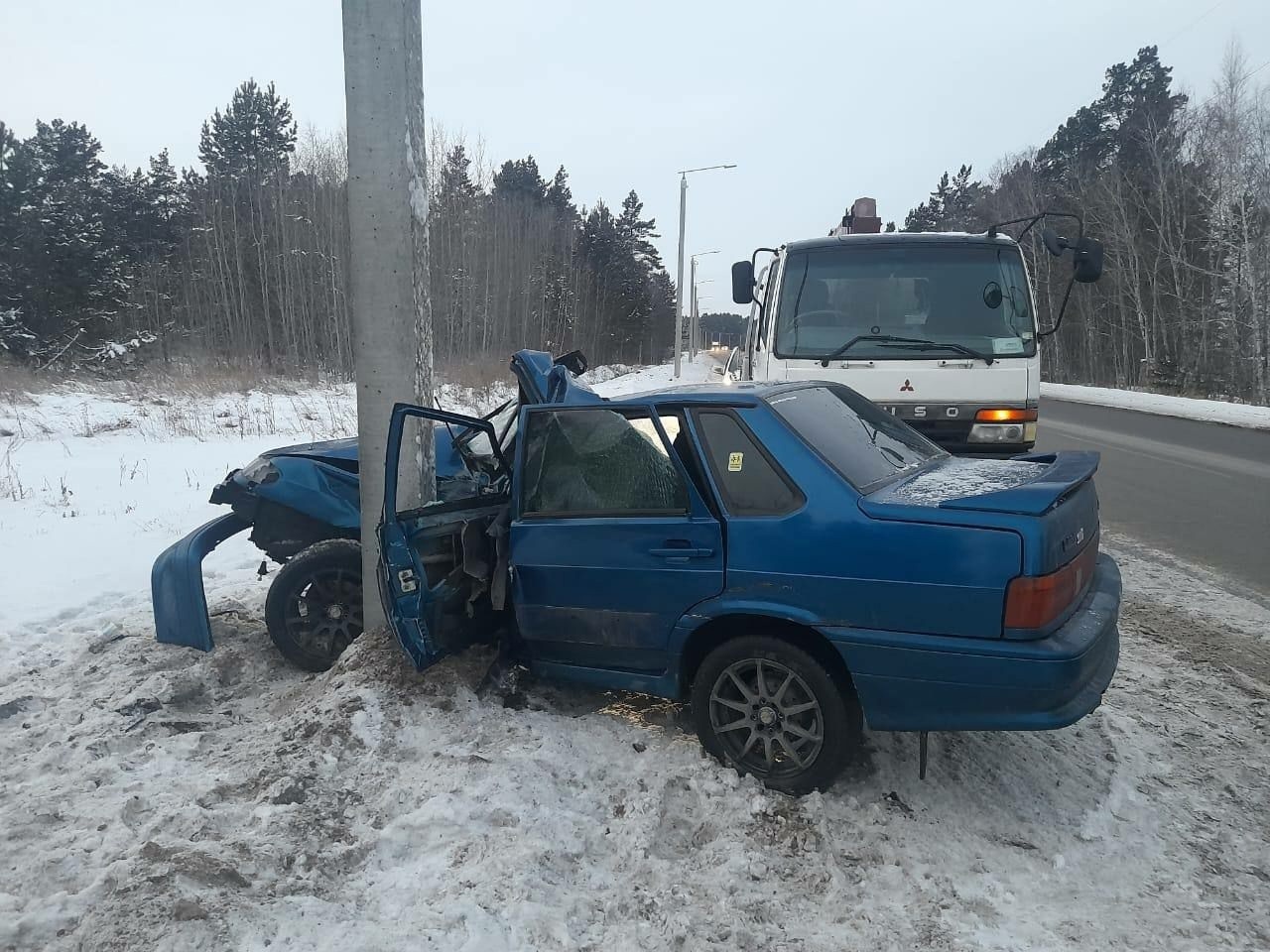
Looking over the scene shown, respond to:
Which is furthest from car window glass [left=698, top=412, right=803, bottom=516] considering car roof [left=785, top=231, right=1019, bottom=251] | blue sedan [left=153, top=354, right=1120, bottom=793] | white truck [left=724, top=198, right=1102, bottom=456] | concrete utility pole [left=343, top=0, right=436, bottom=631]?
car roof [left=785, top=231, right=1019, bottom=251]

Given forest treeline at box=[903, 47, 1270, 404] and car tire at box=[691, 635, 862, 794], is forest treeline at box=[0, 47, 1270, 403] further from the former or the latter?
car tire at box=[691, 635, 862, 794]

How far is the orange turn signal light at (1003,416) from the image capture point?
234 inches

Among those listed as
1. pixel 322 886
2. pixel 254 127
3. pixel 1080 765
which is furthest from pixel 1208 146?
pixel 254 127

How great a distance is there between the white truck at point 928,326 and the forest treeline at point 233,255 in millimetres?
28546

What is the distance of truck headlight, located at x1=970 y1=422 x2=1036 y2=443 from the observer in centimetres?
595

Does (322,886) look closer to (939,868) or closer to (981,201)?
(939,868)

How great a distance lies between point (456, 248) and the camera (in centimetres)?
4222

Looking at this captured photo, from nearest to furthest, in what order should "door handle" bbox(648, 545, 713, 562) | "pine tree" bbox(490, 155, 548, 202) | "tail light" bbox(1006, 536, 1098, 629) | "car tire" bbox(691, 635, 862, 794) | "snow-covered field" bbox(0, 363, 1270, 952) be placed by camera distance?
"snow-covered field" bbox(0, 363, 1270, 952) → "tail light" bbox(1006, 536, 1098, 629) → "car tire" bbox(691, 635, 862, 794) → "door handle" bbox(648, 545, 713, 562) → "pine tree" bbox(490, 155, 548, 202)

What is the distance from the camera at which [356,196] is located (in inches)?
166

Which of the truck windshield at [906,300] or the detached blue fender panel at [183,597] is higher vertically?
the truck windshield at [906,300]

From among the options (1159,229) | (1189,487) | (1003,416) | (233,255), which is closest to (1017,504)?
(1003,416)

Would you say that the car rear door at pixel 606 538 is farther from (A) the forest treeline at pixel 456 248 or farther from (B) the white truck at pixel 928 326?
(A) the forest treeline at pixel 456 248

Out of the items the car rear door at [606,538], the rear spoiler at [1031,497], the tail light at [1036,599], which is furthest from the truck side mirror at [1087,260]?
the car rear door at [606,538]

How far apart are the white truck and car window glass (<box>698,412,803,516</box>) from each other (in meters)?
2.85
